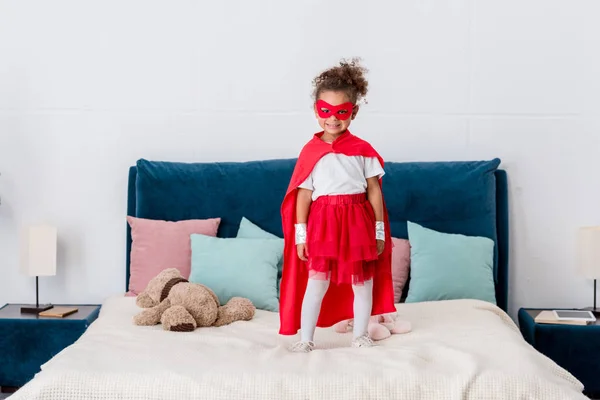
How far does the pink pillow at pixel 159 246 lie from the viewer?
3.84 metres

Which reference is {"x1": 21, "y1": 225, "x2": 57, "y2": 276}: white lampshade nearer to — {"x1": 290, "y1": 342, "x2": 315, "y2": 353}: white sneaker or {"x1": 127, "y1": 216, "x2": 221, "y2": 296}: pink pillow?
{"x1": 127, "y1": 216, "x2": 221, "y2": 296}: pink pillow

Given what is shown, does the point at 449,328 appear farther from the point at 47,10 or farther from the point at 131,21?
the point at 47,10

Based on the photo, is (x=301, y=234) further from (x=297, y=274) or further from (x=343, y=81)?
(x=343, y=81)

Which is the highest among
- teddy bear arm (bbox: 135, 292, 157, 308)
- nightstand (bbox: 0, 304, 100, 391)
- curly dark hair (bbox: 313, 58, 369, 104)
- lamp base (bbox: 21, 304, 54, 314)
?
curly dark hair (bbox: 313, 58, 369, 104)

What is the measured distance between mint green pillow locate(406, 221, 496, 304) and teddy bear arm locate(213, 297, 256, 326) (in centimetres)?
78

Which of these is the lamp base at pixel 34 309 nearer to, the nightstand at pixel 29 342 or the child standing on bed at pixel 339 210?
the nightstand at pixel 29 342

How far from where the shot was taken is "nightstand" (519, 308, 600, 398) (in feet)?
12.1

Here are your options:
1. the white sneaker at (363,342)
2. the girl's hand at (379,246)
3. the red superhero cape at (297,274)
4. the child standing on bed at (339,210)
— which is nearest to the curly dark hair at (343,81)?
the child standing on bed at (339,210)

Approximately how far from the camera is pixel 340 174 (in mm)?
3031

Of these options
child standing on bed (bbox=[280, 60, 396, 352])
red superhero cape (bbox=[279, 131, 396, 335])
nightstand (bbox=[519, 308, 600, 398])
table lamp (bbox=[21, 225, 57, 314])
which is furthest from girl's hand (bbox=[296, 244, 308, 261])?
table lamp (bbox=[21, 225, 57, 314])

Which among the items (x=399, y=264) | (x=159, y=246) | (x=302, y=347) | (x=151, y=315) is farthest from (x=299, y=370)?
(x=159, y=246)

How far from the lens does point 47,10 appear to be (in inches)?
→ 163

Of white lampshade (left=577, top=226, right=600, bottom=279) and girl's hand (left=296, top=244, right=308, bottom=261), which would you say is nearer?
girl's hand (left=296, top=244, right=308, bottom=261)

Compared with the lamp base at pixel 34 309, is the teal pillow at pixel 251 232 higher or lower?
higher
